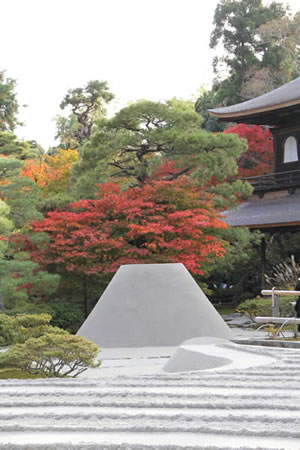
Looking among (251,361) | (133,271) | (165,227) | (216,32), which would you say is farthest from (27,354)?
(216,32)

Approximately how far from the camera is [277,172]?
24297 mm

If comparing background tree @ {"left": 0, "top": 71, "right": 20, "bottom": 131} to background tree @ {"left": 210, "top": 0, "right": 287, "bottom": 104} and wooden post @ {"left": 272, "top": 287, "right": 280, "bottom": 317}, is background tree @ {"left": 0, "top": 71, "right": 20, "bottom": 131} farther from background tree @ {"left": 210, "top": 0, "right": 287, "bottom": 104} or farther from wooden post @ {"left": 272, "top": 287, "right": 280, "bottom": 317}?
wooden post @ {"left": 272, "top": 287, "right": 280, "bottom": 317}

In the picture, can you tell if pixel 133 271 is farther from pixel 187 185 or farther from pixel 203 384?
pixel 203 384

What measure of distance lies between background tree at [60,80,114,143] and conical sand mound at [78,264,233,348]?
2983 cm

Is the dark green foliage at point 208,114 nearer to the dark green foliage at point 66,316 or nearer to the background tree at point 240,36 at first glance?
the background tree at point 240,36

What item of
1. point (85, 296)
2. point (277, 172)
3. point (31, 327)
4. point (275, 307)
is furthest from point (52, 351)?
point (277, 172)

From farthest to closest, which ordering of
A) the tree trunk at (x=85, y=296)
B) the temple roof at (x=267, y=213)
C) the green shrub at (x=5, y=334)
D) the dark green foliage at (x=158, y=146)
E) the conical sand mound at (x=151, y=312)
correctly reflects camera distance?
the temple roof at (x=267, y=213), the dark green foliage at (x=158, y=146), the tree trunk at (x=85, y=296), the green shrub at (x=5, y=334), the conical sand mound at (x=151, y=312)

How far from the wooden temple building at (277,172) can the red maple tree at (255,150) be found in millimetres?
2762

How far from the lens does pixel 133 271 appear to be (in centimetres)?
1237

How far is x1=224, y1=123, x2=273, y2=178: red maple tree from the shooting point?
1098 inches

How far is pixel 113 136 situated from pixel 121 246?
410 centimetres

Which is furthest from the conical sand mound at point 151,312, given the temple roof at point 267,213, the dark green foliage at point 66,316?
the temple roof at point 267,213

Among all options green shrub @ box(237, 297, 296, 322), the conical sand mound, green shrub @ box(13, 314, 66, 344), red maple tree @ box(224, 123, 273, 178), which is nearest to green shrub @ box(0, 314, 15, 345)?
the conical sand mound

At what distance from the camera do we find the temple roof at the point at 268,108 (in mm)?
21909
